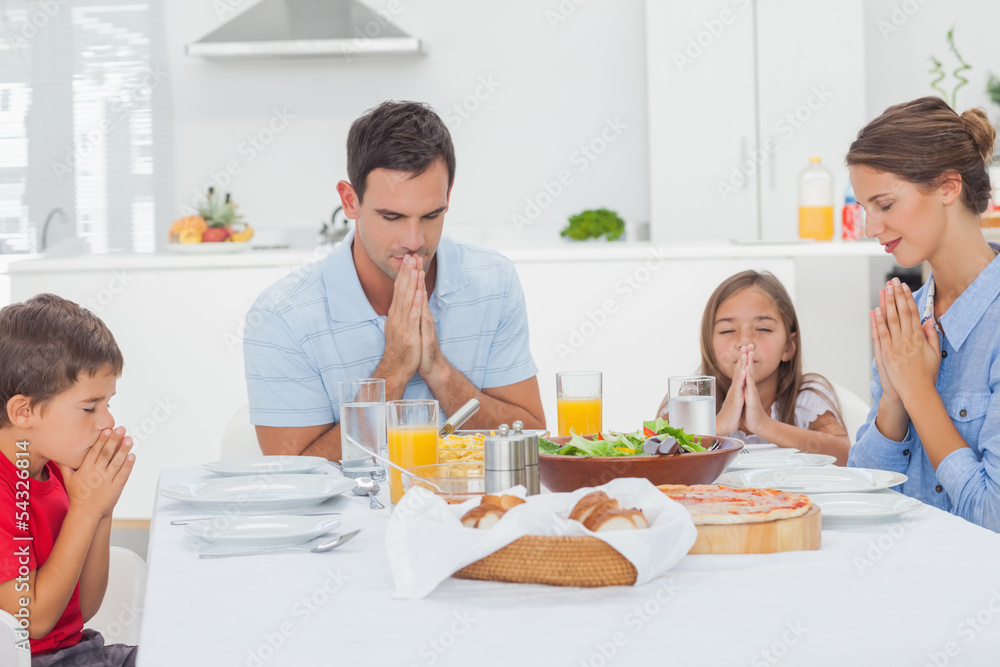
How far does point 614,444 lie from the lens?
1.17 meters

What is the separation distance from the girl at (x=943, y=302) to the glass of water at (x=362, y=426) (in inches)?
27.4

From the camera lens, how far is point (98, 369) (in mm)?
1312

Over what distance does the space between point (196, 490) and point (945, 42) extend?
3737 millimetres

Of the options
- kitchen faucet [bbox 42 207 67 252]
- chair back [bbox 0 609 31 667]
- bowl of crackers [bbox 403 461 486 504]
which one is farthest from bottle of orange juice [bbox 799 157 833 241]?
kitchen faucet [bbox 42 207 67 252]

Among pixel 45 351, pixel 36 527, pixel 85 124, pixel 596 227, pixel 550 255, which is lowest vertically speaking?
pixel 36 527

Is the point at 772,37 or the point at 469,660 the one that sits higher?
the point at 772,37

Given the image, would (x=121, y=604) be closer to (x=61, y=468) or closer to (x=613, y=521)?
(x=61, y=468)

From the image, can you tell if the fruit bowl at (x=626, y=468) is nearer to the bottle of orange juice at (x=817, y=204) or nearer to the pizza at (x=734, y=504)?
the pizza at (x=734, y=504)

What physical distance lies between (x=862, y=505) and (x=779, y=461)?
13.0 inches

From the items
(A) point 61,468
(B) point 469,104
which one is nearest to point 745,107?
(B) point 469,104

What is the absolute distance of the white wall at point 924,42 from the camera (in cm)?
396

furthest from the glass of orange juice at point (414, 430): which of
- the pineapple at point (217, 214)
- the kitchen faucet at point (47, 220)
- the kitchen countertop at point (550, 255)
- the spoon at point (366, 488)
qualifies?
the kitchen faucet at point (47, 220)

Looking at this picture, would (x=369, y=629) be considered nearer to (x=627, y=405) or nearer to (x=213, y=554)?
(x=213, y=554)

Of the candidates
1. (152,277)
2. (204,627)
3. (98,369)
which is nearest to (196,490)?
(98,369)
